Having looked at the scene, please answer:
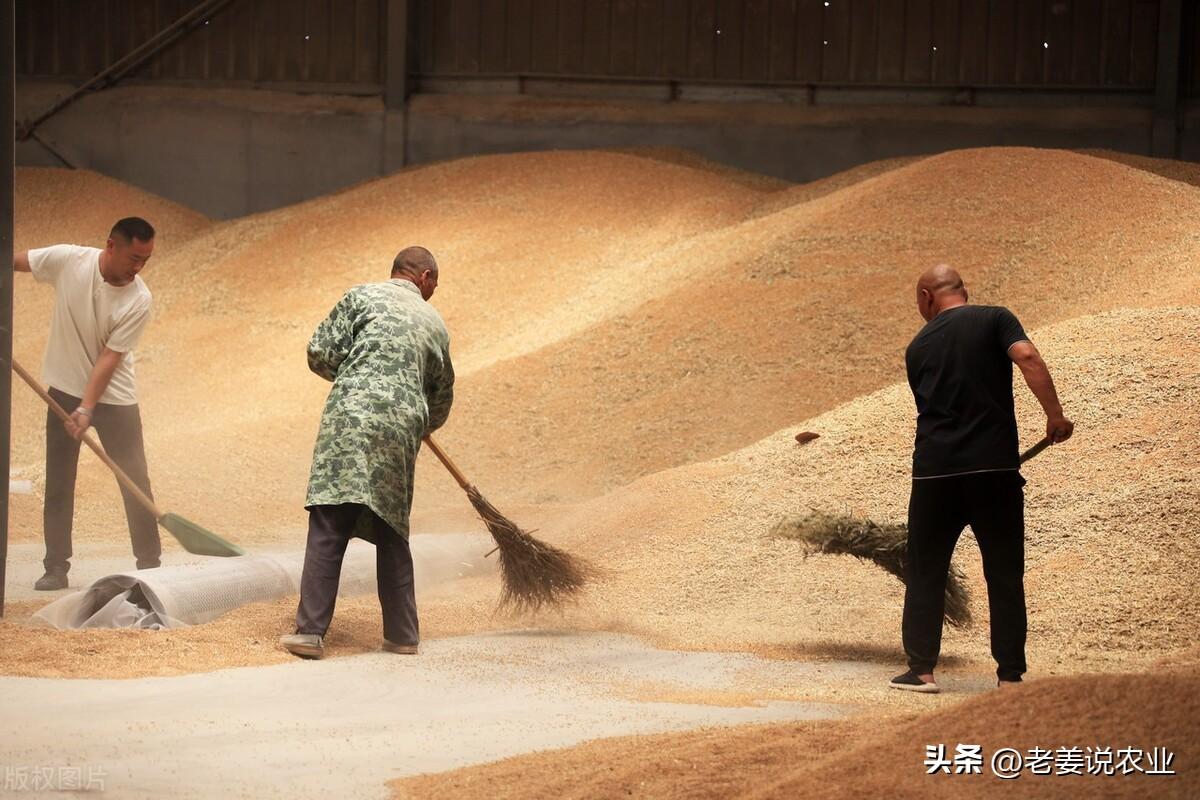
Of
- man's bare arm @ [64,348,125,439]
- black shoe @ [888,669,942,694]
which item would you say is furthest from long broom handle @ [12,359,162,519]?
black shoe @ [888,669,942,694]

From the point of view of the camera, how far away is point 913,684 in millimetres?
4309

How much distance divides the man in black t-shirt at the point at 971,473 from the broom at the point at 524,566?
1416mm

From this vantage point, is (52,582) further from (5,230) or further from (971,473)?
(971,473)

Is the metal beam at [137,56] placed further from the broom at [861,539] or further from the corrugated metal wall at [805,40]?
the broom at [861,539]

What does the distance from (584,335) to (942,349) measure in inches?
242

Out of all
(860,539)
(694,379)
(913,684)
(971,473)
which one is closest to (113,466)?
(860,539)

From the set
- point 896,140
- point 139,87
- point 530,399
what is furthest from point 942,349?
point 139,87

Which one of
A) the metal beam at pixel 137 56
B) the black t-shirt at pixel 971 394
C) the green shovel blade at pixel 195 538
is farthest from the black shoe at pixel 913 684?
the metal beam at pixel 137 56

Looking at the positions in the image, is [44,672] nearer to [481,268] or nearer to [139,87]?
[481,268]

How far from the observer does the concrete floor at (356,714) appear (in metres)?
3.15

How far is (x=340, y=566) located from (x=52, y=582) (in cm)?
186

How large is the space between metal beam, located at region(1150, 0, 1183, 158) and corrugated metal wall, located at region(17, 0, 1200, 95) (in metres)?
0.23

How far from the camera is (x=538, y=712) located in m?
3.84

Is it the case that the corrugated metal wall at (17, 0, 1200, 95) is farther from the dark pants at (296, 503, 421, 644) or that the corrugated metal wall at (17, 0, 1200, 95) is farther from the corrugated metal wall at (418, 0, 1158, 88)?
the dark pants at (296, 503, 421, 644)
